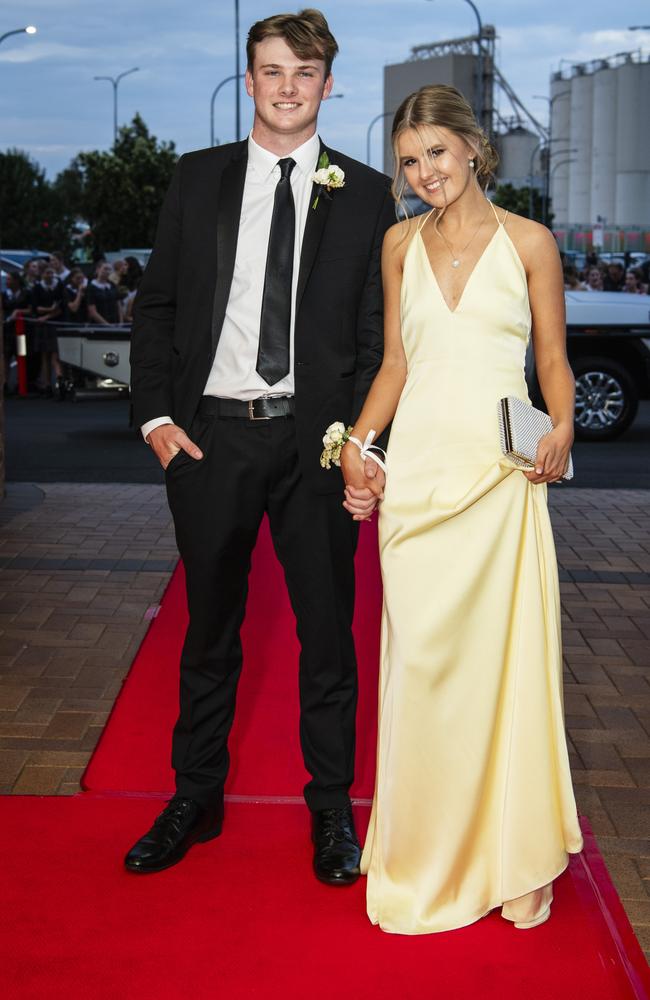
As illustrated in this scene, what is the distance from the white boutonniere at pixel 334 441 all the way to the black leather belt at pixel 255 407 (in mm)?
141

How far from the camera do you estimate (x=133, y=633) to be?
5.79 metres

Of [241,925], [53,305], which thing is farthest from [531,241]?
[53,305]

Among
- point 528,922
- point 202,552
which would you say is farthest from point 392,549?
point 528,922

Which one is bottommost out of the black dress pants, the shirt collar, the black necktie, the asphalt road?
the asphalt road

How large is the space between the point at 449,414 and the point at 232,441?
59 centimetres

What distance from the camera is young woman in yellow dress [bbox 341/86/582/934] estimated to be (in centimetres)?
298

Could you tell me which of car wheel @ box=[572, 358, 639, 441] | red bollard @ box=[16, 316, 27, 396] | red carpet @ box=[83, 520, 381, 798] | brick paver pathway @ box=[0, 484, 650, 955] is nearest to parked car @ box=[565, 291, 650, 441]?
car wheel @ box=[572, 358, 639, 441]

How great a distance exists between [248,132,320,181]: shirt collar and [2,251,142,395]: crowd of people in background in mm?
14351

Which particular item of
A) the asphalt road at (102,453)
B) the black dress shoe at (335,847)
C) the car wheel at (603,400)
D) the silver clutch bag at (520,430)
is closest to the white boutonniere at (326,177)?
the silver clutch bag at (520,430)

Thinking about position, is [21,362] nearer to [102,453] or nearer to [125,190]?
[102,453]

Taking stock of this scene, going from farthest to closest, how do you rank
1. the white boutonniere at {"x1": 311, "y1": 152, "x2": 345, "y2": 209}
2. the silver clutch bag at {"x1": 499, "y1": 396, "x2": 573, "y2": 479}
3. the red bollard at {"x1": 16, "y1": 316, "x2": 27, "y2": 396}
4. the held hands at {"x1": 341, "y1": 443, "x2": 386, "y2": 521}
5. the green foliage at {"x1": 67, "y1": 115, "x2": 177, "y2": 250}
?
the green foliage at {"x1": 67, "y1": 115, "x2": 177, "y2": 250}
the red bollard at {"x1": 16, "y1": 316, "x2": 27, "y2": 396}
the white boutonniere at {"x1": 311, "y1": 152, "x2": 345, "y2": 209}
the held hands at {"x1": 341, "y1": 443, "x2": 386, "y2": 521}
the silver clutch bag at {"x1": 499, "y1": 396, "x2": 573, "y2": 479}

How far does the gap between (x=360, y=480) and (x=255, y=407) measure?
1.20 ft

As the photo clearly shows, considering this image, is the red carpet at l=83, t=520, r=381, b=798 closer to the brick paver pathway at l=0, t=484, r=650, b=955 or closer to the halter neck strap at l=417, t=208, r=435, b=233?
the brick paver pathway at l=0, t=484, r=650, b=955

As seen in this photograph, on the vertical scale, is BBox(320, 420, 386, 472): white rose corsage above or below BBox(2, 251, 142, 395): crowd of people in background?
below
